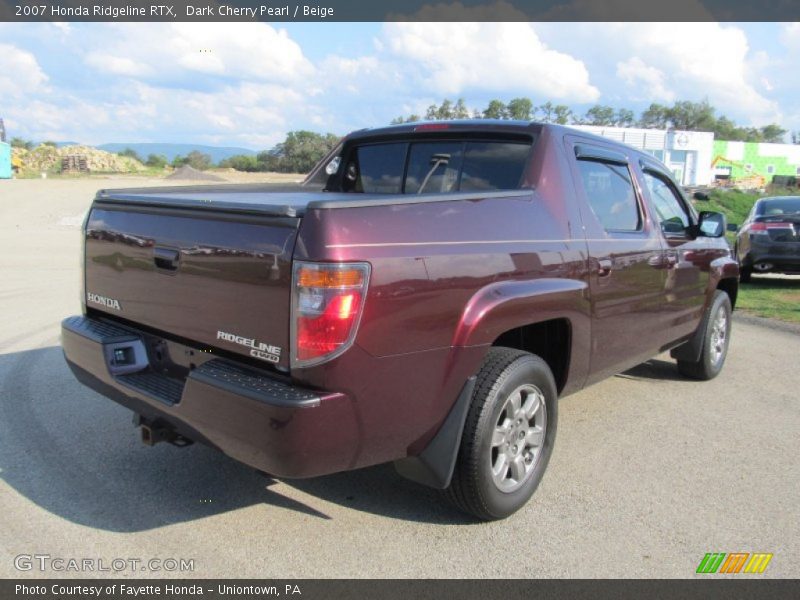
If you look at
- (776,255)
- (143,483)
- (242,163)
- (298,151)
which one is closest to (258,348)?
(143,483)

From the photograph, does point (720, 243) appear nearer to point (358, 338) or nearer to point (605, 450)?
point (605, 450)

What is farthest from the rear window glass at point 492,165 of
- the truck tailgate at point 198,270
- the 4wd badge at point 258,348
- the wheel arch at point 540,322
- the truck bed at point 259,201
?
the 4wd badge at point 258,348

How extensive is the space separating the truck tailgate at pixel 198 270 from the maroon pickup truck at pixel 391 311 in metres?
0.01

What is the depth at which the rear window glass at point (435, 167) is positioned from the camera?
395 centimetres

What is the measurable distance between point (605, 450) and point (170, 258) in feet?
9.68

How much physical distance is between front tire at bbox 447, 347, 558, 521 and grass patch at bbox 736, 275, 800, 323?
6.75 m

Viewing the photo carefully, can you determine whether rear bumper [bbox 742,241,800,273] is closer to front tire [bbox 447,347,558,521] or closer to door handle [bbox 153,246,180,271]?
front tire [bbox 447,347,558,521]

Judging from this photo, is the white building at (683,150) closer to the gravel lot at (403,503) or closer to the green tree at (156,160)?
the gravel lot at (403,503)

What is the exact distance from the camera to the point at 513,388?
10.6 feet

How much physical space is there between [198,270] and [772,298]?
1010 cm

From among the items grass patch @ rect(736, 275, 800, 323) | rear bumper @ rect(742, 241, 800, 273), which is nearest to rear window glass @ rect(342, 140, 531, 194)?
grass patch @ rect(736, 275, 800, 323)

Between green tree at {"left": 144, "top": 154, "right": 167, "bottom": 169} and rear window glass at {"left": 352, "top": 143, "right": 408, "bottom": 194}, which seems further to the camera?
green tree at {"left": 144, "top": 154, "right": 167, "bottom": 169}

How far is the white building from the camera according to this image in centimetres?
5891

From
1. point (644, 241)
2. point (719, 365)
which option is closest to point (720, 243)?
point (719, 365)
